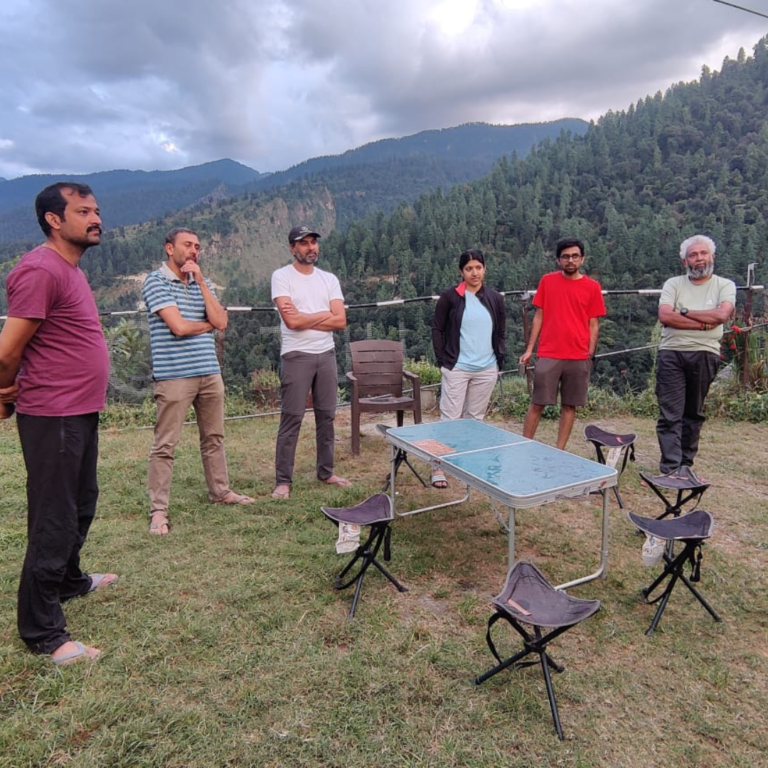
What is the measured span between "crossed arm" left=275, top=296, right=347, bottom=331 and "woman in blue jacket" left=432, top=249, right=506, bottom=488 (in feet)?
2.25

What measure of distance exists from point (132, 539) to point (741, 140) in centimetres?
7837

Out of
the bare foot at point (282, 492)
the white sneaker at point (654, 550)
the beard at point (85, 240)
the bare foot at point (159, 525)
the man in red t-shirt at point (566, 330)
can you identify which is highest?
the beard at point (85, 240)

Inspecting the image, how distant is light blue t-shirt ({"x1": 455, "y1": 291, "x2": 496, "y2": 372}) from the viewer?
379 centimetres

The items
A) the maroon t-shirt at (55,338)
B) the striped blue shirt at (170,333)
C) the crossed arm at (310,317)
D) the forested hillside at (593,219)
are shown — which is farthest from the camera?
the forested hillside at (593,219)

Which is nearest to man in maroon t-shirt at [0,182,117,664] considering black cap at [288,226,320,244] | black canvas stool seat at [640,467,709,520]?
black cap at [288,226,320,244]

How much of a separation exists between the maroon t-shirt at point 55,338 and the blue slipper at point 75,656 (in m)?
0.84

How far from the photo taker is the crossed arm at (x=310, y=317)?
344 centimetres

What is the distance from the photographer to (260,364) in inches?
253

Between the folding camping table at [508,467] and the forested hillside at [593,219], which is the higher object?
the forested hillside at [593,219]

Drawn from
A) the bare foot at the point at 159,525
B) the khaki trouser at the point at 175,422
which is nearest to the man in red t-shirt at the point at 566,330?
the khaki trouser at the point at 175,422

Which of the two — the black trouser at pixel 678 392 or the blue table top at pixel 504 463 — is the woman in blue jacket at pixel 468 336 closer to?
the blue table top at pixel 504 463

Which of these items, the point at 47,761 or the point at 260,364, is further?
the point at 260,364

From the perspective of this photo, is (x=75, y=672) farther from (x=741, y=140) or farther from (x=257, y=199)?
(x=257, y=199)

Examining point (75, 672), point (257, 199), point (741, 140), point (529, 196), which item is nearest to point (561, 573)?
point (75, 672)
